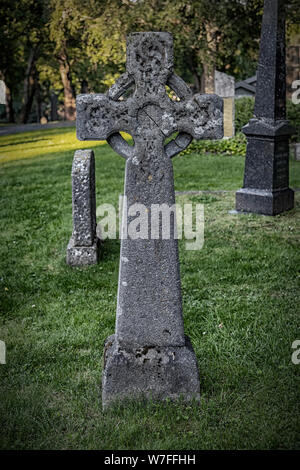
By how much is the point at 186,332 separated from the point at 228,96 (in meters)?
15.0

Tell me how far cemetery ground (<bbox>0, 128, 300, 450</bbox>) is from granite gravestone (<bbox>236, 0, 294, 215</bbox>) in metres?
0.34

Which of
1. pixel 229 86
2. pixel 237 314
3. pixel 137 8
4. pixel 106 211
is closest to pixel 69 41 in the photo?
pixel 137 8

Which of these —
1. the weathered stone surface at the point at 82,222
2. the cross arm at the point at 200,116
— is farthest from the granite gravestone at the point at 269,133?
the cross arm at the point at 200,116

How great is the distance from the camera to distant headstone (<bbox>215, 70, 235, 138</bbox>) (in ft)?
60.7

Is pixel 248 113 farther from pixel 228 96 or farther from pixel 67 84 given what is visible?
pixel 67 84

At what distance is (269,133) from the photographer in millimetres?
9094

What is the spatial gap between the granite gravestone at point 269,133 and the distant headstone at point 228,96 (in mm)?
9274

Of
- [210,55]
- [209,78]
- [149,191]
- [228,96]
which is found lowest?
[149,191]

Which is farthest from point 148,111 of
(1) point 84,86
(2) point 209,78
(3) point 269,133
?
(1) point 84,86

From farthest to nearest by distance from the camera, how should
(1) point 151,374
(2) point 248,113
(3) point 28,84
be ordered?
1. (3) point 28,84
2. (2) point 248,113
3. (1) point 151,374

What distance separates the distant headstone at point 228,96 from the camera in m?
18.5

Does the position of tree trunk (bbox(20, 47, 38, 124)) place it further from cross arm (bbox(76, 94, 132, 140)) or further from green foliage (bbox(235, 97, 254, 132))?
cross arm (bbox(76, 94, 132, 140))
